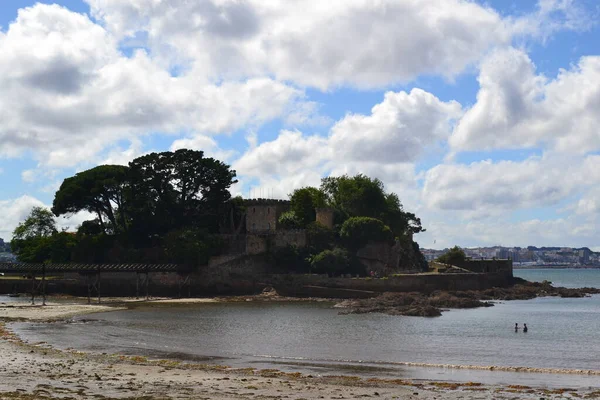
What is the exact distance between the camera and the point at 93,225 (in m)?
83.7

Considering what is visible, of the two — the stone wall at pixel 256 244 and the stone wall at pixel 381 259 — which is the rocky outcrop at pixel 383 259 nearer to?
the stone wall at pixel 381 259

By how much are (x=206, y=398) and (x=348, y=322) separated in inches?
1110

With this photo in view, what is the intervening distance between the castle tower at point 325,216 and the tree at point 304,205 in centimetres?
125

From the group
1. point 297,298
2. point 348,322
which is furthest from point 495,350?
point 297,298

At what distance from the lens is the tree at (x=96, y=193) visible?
80125mm

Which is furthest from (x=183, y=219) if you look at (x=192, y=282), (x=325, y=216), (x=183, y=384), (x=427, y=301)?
(x=183, y=384)

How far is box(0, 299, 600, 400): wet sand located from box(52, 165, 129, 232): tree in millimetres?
Answer: 50117

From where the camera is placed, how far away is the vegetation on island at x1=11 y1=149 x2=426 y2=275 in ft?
242

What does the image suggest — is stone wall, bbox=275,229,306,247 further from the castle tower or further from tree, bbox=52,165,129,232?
tree, bbox=52,165,129,232

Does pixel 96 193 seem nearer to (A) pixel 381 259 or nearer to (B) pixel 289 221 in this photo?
(B) pixel 289 221

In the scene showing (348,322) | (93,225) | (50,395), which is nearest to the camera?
(50,395)

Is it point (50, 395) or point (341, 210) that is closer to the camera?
point (50, 395)

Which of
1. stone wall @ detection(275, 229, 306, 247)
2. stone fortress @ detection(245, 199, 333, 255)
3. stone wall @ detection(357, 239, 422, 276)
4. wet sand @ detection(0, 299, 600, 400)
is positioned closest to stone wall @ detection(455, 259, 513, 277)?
stone wall @ detection(357, 239, 422, 276)

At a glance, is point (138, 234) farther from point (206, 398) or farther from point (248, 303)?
point (206, 398)
